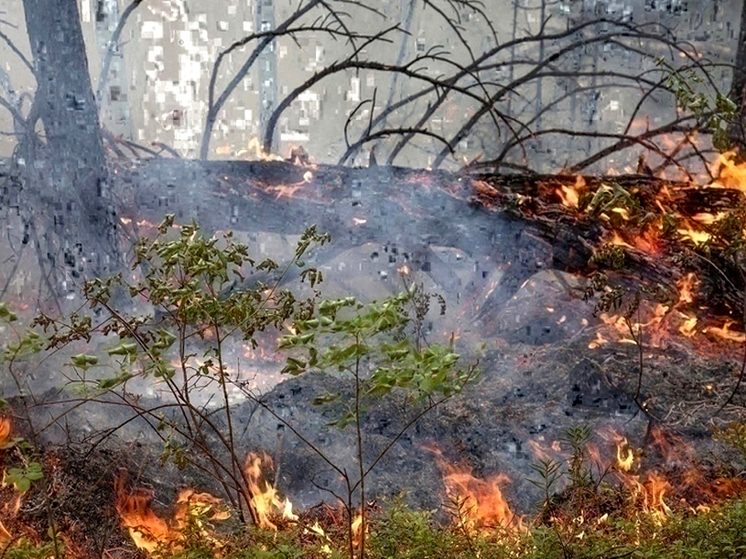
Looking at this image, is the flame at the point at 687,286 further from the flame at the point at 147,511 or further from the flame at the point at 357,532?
the flame at the point at 147,511

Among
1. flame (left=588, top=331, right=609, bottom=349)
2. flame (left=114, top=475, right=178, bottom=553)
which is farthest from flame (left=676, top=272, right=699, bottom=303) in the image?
flame (left=114, top=475, right=178, bottom=553)

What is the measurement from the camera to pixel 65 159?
9.70 ft

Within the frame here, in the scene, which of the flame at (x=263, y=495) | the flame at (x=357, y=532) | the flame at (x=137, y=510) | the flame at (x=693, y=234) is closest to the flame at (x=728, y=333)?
the flame at (x=693, y=234)

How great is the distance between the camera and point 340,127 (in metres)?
3.14

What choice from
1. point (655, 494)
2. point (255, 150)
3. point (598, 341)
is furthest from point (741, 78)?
point (255, 150)

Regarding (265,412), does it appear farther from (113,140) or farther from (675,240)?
(675,240)

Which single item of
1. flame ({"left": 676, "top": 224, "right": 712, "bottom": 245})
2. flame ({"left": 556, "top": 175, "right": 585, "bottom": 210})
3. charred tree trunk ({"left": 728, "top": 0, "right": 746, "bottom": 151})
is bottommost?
flame ({"left": 676, "top": 224, "right": 712, "bottom": 245})

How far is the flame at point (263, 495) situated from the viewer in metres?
2.41

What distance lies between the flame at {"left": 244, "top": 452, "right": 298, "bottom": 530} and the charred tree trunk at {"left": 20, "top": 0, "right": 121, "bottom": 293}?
2.75 feet

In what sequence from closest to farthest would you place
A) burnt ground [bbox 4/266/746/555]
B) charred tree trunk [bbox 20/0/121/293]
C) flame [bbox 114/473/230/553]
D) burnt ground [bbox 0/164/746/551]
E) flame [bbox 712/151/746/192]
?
flame [bbox 114/473/230/553], burnt ground [bbox 4/266/746/555], burnt ground [bbox 0/164/746/551], charred tree trunk [bbox 20/0/121/293], flame [bbox 712/151/746/192]

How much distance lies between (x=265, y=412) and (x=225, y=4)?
1370mm

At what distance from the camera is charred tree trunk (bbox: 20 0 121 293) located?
9.53ft

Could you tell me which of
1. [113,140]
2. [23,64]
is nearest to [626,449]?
[113,140]

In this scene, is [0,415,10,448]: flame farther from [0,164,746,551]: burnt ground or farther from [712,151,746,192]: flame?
[712,151,746,192]: flame
